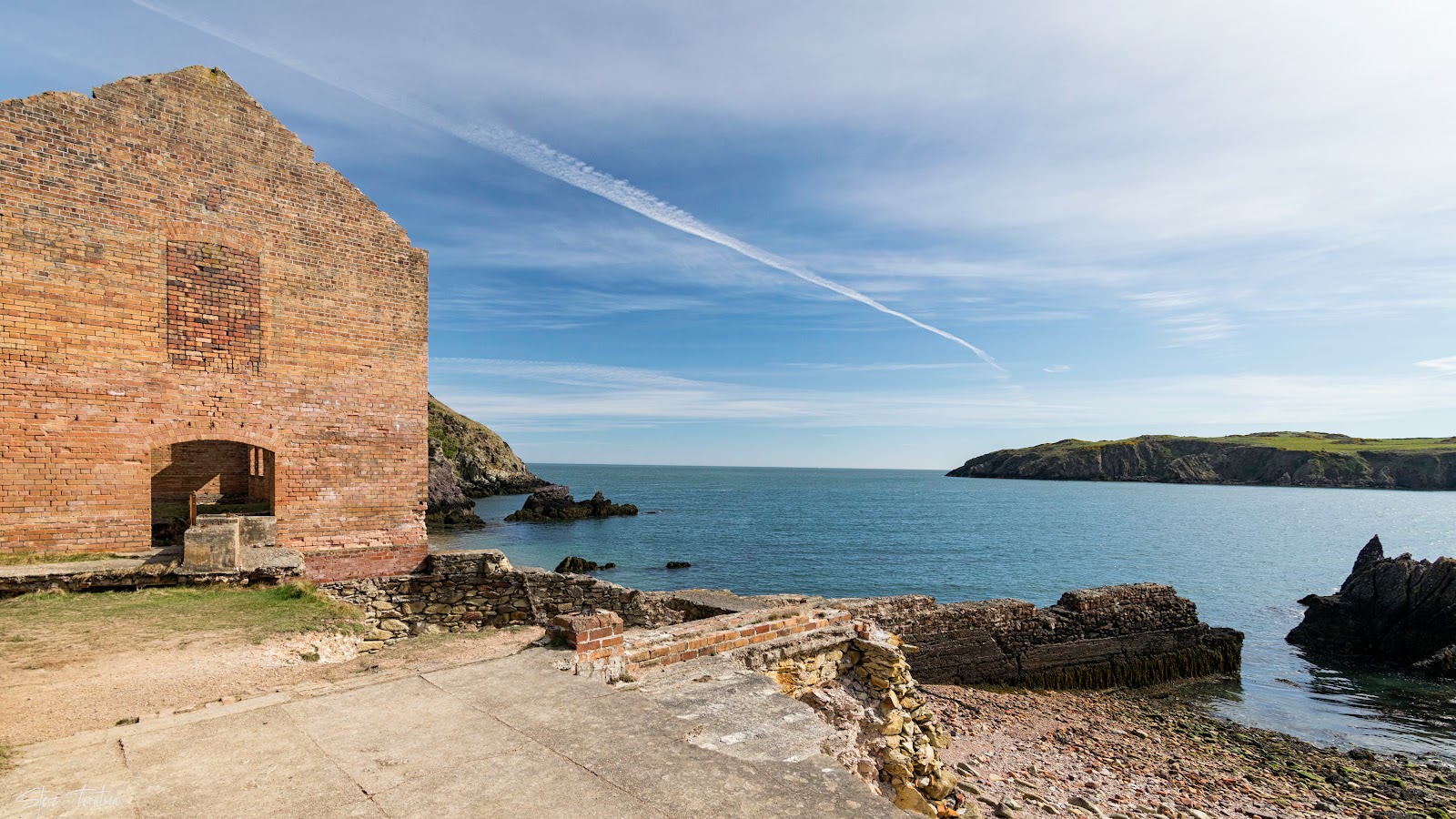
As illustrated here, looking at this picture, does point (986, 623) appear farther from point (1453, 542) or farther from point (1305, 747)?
point (1453, 542)

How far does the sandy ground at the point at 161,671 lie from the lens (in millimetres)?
5453

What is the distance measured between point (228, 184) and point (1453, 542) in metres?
79.2

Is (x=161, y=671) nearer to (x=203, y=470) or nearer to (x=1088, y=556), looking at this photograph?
(x=203, y=470)

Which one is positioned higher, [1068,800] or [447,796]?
[447,796]

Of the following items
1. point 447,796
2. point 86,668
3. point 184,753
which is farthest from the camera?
point 86,668

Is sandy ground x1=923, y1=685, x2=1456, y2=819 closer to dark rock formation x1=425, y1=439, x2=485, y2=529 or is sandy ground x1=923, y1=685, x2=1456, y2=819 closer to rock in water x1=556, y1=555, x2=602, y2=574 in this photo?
rock in water x1=556, y1=555, x2=602, y2=574

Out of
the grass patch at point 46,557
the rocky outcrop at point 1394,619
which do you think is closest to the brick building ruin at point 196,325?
the grass patch at point 46,557

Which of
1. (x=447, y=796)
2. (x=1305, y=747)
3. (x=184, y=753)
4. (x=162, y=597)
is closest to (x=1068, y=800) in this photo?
(x=1305, y=747)

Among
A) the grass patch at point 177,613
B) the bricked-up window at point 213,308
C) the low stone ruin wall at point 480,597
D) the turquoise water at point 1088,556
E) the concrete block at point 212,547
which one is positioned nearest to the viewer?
the grass patch at point 177,613

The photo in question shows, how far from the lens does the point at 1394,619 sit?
75.3 feet

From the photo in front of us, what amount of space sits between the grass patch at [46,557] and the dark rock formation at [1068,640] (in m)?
13.0

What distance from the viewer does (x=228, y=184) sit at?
36.1ft

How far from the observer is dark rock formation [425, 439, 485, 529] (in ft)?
171

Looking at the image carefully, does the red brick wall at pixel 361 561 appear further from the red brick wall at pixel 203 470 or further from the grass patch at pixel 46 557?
the red brick wall at pixel 203 470
